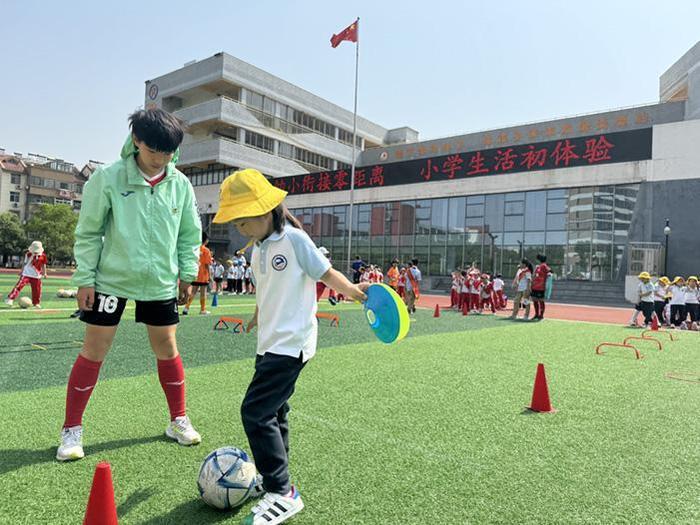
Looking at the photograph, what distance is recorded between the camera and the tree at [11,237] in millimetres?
57812

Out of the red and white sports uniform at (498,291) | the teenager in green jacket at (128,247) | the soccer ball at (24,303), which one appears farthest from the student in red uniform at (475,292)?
the teenager in green jacket at (128,247)

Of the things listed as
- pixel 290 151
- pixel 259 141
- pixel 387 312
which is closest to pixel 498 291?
pixel 387 312

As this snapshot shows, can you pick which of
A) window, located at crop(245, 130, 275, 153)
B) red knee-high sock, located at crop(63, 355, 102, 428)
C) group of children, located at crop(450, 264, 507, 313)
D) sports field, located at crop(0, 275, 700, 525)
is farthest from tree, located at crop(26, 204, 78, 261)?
red knee-high sock, located at crop(63, 355, 102, 428)

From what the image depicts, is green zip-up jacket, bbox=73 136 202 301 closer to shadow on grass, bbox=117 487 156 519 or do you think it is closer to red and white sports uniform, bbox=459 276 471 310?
shadow on grass, bbox=117 487 156 519

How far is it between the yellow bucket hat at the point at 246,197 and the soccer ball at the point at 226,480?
4.25ft

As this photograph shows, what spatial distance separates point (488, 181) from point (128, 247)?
29810mm

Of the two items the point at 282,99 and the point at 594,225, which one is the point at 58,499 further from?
the point at 282,99

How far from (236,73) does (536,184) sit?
27.4m

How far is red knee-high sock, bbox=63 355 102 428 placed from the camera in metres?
3.04

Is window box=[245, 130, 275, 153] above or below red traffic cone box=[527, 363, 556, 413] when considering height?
above

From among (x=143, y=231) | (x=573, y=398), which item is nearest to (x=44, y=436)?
(x=143, y=231)

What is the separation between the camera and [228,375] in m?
5.54

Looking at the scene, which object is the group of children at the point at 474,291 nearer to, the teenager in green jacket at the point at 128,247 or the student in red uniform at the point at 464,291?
the student in red uniform at the point at 464,291

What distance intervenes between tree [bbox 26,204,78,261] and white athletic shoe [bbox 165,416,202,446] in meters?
55.1
